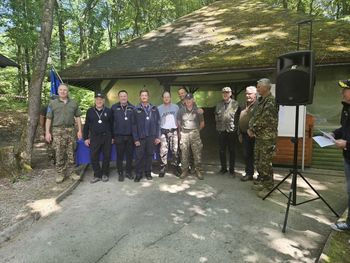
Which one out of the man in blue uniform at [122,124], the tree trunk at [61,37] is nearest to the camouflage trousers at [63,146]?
the man in blue uniform at [122,124]

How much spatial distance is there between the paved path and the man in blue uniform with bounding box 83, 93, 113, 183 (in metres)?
0.68

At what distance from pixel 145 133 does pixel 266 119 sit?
2378 millimetres

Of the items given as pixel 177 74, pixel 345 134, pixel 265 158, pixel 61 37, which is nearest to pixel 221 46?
pixel 177 74

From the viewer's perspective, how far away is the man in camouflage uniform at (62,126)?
5.89 metres

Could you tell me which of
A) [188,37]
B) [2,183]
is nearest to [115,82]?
[188,37]

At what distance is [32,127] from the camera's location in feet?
21.9

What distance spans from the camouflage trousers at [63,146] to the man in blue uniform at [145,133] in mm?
1269

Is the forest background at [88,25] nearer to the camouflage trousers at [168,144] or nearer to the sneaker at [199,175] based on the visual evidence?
the camouflage trousers at [168,144]

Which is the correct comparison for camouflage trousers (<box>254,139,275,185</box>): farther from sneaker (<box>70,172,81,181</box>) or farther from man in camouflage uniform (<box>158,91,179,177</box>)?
sneaker (<box>70,172,81,181</box>)

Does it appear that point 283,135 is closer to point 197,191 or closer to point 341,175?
point 341,175

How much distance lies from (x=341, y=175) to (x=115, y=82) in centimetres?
638

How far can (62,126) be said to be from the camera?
5.92m

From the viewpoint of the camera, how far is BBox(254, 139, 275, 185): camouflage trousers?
5.12m

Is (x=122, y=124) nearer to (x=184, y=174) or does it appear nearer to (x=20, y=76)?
(x=184, y=174)
